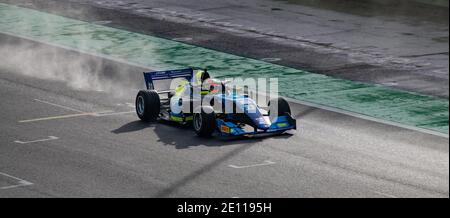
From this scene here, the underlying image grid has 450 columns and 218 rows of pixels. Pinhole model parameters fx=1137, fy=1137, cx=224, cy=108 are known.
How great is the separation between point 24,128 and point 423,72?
46.5 feet

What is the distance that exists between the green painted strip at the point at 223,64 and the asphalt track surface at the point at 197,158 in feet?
4.76

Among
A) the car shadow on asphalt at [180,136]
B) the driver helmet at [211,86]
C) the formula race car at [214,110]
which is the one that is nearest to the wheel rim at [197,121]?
the formula race car at [214,110]

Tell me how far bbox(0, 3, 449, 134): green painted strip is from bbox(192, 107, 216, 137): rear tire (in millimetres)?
5563

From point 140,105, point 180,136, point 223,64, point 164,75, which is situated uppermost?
point 164,75

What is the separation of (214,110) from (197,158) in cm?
258

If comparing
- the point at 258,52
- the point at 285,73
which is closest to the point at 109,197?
the point at 285,73

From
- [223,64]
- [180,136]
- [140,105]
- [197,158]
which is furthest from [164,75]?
[223,64]

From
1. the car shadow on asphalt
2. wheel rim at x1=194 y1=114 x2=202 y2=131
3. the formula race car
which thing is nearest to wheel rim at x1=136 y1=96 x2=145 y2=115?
the formula race car

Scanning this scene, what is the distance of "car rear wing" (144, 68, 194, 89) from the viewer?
103 feet

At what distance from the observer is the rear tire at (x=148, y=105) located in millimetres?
29938

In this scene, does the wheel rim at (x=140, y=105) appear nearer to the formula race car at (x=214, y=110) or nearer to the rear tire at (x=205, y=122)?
the formula race car at (x=214, y=110)

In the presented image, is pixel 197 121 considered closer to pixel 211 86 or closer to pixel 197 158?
pixel 211 86

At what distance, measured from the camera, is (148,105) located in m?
29.9
